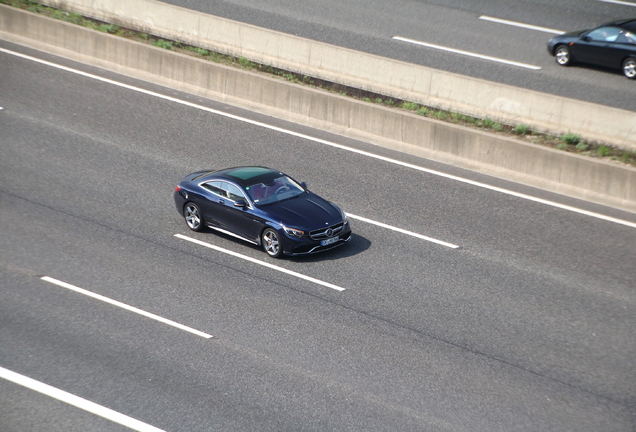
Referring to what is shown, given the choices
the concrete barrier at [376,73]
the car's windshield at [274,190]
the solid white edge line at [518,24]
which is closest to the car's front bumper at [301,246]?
the car's windshield at [274,190]

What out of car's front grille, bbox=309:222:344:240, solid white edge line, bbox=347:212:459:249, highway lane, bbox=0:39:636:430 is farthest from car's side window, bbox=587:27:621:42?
car's front grille, bbox=309:222:344:240

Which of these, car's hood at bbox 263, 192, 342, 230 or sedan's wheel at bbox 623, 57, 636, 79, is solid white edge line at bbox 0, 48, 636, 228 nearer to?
car's hood at bbox 263, 192, 342, 230

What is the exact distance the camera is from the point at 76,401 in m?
9.20

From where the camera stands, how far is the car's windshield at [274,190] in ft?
45.8

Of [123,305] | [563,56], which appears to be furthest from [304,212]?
[563,56]

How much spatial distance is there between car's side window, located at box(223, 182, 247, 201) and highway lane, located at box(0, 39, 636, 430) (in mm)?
881

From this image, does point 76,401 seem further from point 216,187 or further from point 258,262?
point 216,187

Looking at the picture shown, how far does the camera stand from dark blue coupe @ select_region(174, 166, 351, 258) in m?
13.3

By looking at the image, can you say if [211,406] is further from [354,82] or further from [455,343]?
[354,82]

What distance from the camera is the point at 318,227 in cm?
Answer: 1333

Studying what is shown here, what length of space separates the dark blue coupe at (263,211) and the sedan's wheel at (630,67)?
1191 cm

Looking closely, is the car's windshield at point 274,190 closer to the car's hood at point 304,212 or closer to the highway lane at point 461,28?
the car's hood at point 304,212

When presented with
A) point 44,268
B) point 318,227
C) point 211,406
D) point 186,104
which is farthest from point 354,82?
point 211,406

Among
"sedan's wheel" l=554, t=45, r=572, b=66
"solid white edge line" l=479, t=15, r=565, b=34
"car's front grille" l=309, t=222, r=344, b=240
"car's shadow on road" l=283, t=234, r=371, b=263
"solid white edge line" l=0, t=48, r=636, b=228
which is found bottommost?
"car's shadow on road" l=283, t=234, r=371, b=263
